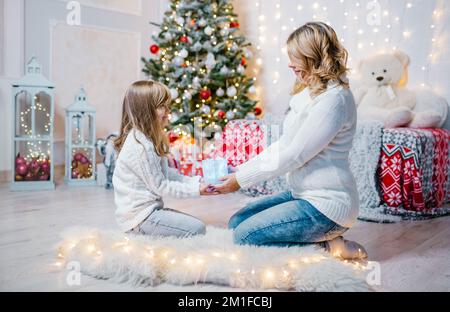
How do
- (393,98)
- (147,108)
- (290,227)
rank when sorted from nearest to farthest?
(290,227), (147,108), (393,98)

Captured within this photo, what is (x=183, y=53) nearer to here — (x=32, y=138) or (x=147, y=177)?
(x=32, y=138)

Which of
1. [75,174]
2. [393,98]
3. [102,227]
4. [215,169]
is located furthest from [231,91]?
[215,169]

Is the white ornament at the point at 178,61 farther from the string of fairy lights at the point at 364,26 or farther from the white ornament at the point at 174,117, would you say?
the string of fairy lights at the point at 364,26

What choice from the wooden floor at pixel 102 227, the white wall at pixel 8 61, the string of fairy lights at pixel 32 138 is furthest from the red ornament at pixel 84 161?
the white wall at pixel 8 61

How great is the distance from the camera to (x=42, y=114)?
366cm

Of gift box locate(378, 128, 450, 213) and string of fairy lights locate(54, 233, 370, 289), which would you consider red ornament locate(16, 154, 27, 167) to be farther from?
gift box locate(378, 128, 450, 213)

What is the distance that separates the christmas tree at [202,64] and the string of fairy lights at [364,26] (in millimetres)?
373

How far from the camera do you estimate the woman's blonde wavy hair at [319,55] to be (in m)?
1.54

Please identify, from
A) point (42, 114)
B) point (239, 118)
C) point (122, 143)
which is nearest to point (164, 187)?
point (122, 143)

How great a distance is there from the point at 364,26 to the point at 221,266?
104 inches

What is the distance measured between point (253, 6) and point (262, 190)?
6.69ft

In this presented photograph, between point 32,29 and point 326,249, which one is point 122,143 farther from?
point 32,29

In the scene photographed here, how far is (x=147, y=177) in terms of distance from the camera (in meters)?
1.72

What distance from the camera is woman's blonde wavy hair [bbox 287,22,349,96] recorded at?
154 centimetres
